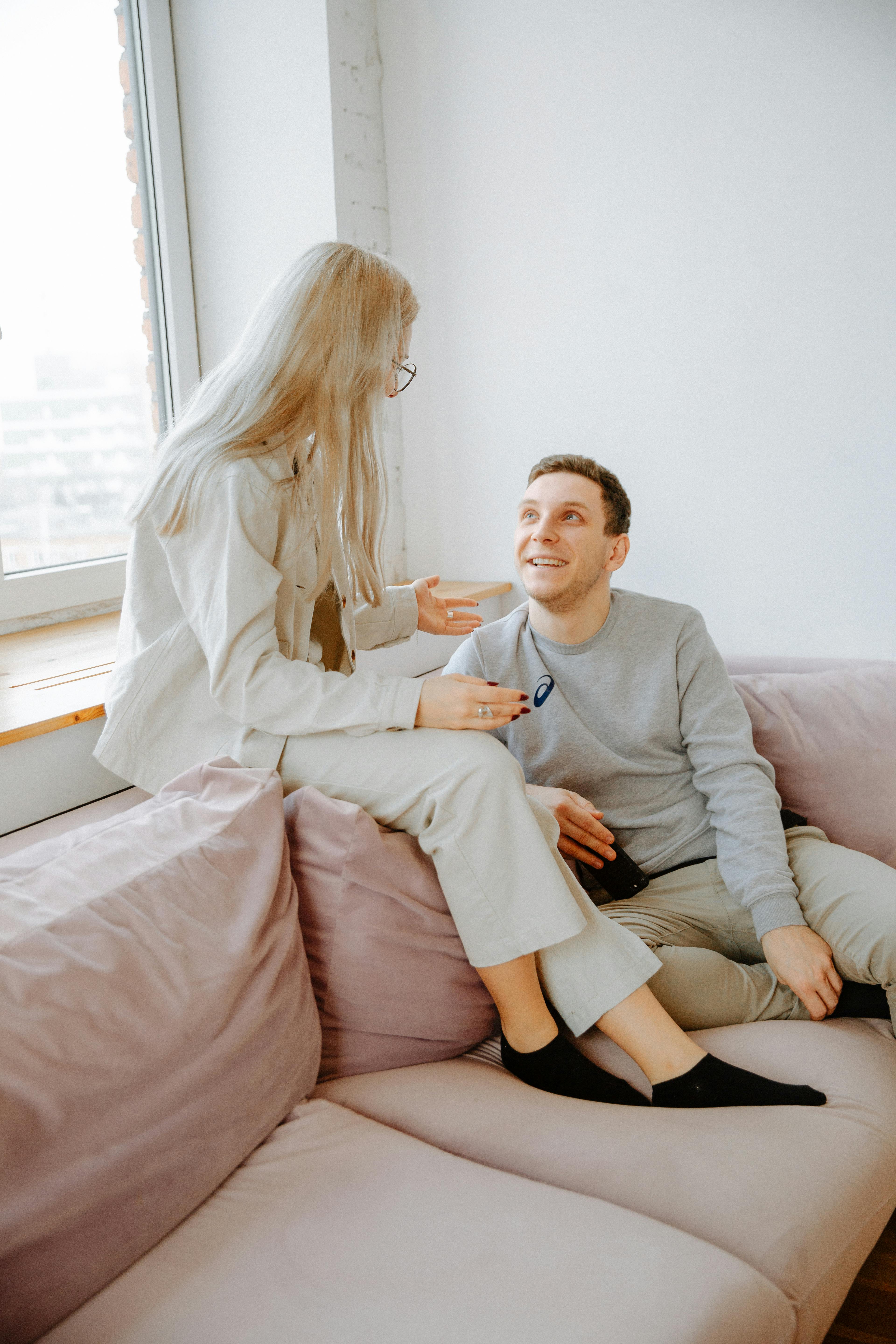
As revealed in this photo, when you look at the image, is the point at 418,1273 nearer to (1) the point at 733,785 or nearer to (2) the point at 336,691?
(2) the point at 336,691

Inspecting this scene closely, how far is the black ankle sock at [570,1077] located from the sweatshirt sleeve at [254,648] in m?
0.44

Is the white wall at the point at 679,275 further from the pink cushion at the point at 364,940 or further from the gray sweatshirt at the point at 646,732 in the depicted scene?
the pink cushion at the point at 364,940

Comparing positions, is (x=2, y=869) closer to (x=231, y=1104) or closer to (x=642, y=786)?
(x=231, y=1104)

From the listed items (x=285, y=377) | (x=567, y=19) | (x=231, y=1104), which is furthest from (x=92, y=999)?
(x=567, y=19)

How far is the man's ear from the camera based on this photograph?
5.63ft

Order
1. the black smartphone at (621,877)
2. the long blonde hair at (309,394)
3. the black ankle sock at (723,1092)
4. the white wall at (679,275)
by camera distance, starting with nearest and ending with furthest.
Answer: the black ankle sock at (723,1092) < the long blonde hair at (309,394) < the black smartphone at (621,877) < the white wall at (679,275)

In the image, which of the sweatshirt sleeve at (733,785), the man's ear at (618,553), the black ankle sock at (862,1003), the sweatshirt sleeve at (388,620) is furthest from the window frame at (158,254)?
the black ankle sock at (862,1003)

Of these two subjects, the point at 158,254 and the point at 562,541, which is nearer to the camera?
the point at 562,541

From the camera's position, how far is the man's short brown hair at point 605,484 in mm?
1712

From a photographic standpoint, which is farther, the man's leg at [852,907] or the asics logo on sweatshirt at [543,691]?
the asics logo on sweatshirt at [543,691]

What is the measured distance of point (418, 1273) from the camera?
34.0 inches

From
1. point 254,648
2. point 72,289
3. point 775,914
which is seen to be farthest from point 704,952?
point 72,289

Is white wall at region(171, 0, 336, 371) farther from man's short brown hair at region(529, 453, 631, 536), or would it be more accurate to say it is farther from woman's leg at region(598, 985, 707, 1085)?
woman's leg at region(598, 985, 707, 1085)

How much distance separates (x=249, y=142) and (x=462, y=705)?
173 centimetres
